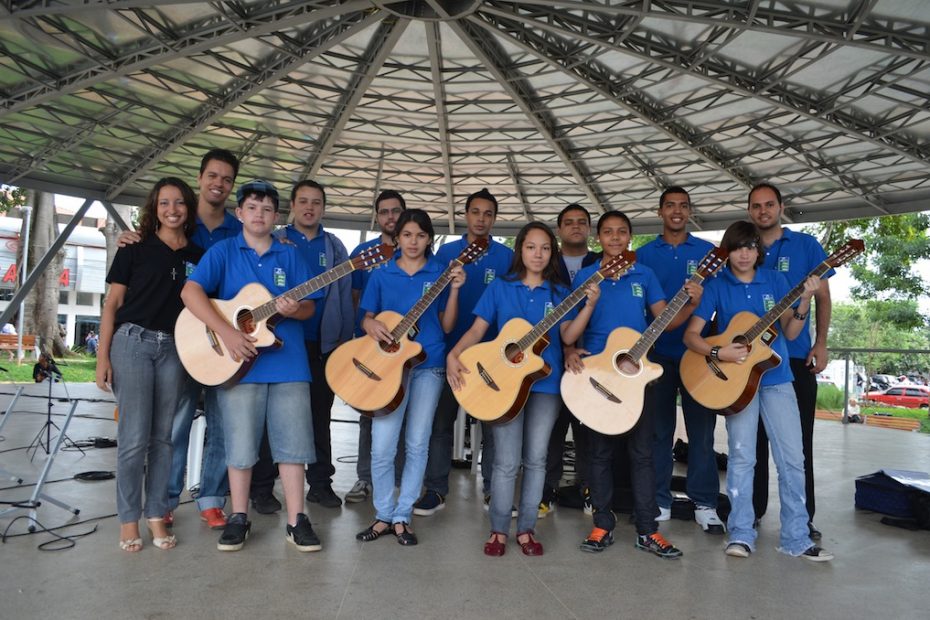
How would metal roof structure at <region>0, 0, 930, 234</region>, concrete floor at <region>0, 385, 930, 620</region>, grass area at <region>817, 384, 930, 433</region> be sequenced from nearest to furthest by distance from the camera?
1. concrete floor at <region>0, 385, 930, 620</region>
2. metal roof structure at <region>0, 0, 930, 234</region>
3. grass area at <region>817, 384, 930, 433</region>

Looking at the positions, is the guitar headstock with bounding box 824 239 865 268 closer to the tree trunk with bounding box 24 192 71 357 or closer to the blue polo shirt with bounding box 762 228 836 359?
the blue polo shirt with bounding box 762 228 836 359

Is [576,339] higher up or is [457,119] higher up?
[457,119]

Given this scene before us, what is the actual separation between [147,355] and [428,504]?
2.18 metres

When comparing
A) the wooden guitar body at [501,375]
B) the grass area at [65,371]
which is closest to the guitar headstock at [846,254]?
the wooden guitar body at [501,375]

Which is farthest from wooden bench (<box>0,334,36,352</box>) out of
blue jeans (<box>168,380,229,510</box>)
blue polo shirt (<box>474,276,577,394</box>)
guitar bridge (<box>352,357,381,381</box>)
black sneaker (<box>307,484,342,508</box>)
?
blue polo shirt (<box>474,276,577,394</box>)

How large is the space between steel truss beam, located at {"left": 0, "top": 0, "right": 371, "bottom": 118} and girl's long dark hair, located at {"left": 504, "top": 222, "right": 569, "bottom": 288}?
5959 millimetres

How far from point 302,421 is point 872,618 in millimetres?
3024

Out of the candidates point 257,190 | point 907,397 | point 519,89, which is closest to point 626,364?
point 257,190

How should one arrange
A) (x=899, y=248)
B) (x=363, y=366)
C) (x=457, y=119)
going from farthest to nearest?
(x=899, y=248)
(x=457, y=119)
(x=363, y=366)

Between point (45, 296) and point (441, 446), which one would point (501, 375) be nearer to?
point (441, 446)

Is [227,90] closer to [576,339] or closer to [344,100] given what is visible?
[344,100]

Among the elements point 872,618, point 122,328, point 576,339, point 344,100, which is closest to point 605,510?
point 576,339

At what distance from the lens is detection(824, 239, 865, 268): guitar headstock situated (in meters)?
4.30

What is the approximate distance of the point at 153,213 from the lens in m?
4.12
